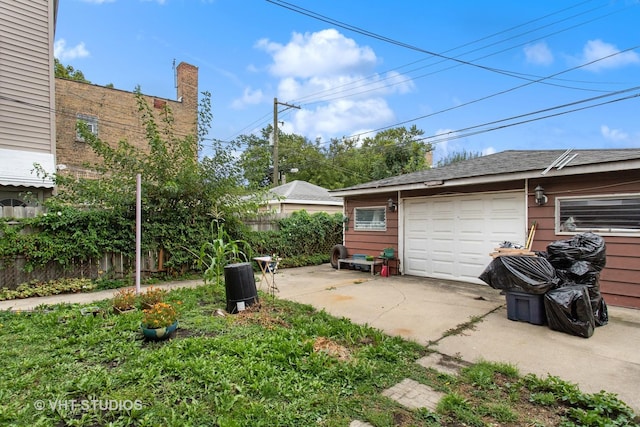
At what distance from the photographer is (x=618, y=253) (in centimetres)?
481

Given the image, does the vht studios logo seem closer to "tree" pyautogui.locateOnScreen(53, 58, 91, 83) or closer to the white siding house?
the white siding house

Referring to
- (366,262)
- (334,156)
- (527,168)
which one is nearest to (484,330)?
(527,168)

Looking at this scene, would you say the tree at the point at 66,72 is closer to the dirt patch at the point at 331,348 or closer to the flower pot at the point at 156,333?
the flower pot at the point at 156,333

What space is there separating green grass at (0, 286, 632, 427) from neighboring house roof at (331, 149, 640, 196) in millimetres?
3743

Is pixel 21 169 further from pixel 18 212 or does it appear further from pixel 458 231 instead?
pixel 458 231

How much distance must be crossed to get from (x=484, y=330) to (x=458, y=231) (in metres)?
3.32

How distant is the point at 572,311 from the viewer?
140 inches

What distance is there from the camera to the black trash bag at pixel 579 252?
153 inches

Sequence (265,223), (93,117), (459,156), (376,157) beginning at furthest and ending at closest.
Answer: (376,157) → (459,156) → (93,117) → (265,223)

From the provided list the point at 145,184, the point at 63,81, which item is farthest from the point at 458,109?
the point at 63,81

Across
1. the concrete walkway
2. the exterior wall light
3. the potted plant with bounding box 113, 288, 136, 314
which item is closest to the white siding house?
the concrete walkway

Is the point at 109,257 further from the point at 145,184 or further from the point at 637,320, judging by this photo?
the point at 637,320

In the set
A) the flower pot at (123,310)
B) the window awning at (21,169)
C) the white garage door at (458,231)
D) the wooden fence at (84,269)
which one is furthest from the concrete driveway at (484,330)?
the window awning at (21,169)

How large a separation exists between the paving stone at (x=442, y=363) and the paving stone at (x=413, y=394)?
37 cm
